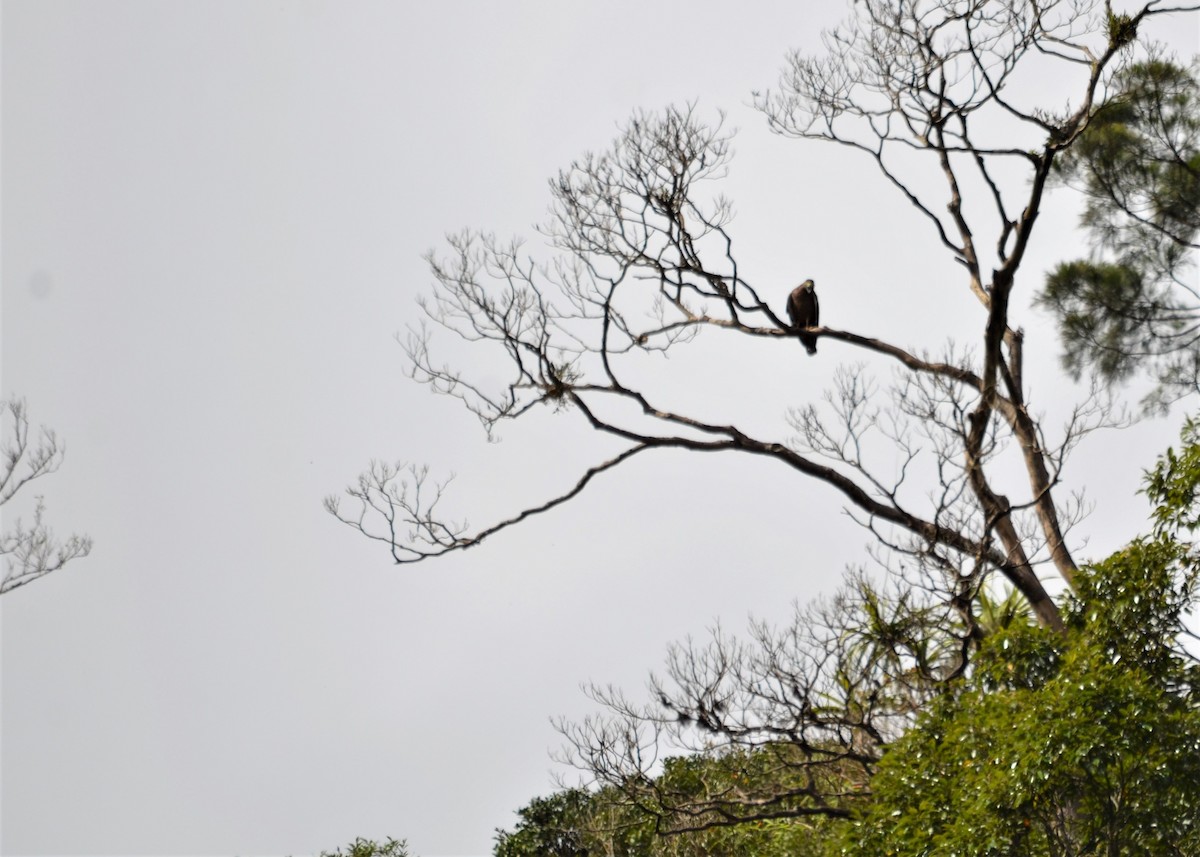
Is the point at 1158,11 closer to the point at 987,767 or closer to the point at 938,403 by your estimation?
the point at 938,403

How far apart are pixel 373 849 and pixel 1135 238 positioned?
32.6 ft

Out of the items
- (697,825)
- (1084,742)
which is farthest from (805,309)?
(1084,742)

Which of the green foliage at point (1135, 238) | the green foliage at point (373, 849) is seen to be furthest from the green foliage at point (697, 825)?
the green foliage at point (1135, 238)

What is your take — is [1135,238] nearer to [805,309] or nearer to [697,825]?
[805,309]

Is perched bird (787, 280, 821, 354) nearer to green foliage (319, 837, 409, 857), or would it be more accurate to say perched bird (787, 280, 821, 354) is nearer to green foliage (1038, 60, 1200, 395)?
green foliage (1038, 60, 1200, 395)

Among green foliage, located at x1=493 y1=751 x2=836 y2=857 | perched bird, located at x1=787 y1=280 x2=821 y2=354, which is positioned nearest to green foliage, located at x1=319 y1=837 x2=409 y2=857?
green foliage, located at x1=493 y1=751 x2=836 y2=857

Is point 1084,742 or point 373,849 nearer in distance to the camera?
point 1084,742

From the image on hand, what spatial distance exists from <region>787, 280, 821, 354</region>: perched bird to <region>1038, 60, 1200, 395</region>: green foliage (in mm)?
3454

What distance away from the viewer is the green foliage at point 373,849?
14.1 meters

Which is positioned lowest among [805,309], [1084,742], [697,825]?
[1084,742]

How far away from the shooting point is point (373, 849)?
14125 mm

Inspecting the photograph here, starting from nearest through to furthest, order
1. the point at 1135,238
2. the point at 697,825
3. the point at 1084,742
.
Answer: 1. the point at 1084,742
2. the point at 697,825
3. the point at 1135,238

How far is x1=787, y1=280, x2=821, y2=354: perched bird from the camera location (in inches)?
422

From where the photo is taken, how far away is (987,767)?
Result: 227 inches
